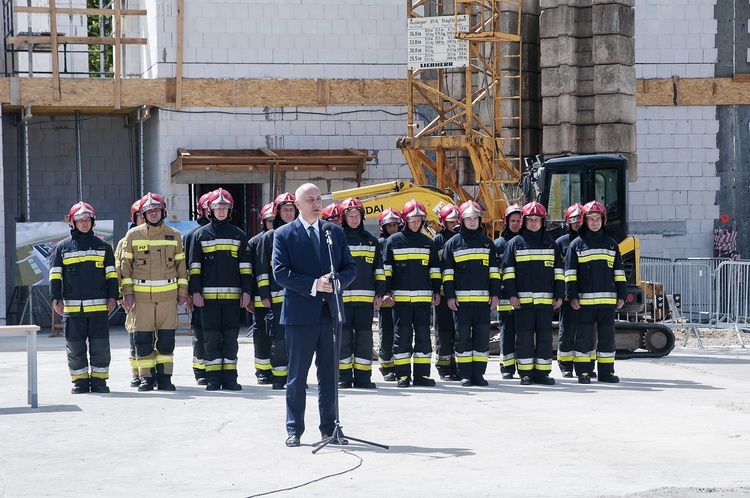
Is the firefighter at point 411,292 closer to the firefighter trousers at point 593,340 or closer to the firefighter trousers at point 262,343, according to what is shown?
the firefighter trousers at point 262,343

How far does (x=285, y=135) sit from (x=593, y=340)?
33.9 ft

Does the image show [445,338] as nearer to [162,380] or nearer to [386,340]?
[386,340]

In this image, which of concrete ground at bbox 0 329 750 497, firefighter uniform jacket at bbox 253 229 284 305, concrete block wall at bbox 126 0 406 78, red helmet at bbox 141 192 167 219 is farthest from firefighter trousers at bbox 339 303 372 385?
concrete block wall at bbox 126 0 406 78

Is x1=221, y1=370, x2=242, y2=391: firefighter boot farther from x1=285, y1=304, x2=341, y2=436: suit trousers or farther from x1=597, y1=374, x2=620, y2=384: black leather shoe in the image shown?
x1=597, y1=374, x2=620, y2=384: black leather shoe

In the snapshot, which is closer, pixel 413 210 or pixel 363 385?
pixel 363 385

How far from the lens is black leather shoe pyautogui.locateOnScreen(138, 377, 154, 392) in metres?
12.3

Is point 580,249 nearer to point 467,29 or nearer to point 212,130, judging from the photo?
point 467,29

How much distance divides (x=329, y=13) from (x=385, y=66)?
1.46 m

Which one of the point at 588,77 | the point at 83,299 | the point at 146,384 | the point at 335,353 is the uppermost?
the point at 588,77

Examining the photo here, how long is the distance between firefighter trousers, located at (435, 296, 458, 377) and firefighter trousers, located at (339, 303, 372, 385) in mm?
1100

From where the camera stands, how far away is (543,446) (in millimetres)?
8859

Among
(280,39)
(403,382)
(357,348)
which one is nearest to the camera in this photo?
(357,348)

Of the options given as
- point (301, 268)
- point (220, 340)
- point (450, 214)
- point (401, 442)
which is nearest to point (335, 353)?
point (301, 268)

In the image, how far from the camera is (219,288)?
40.5ft
